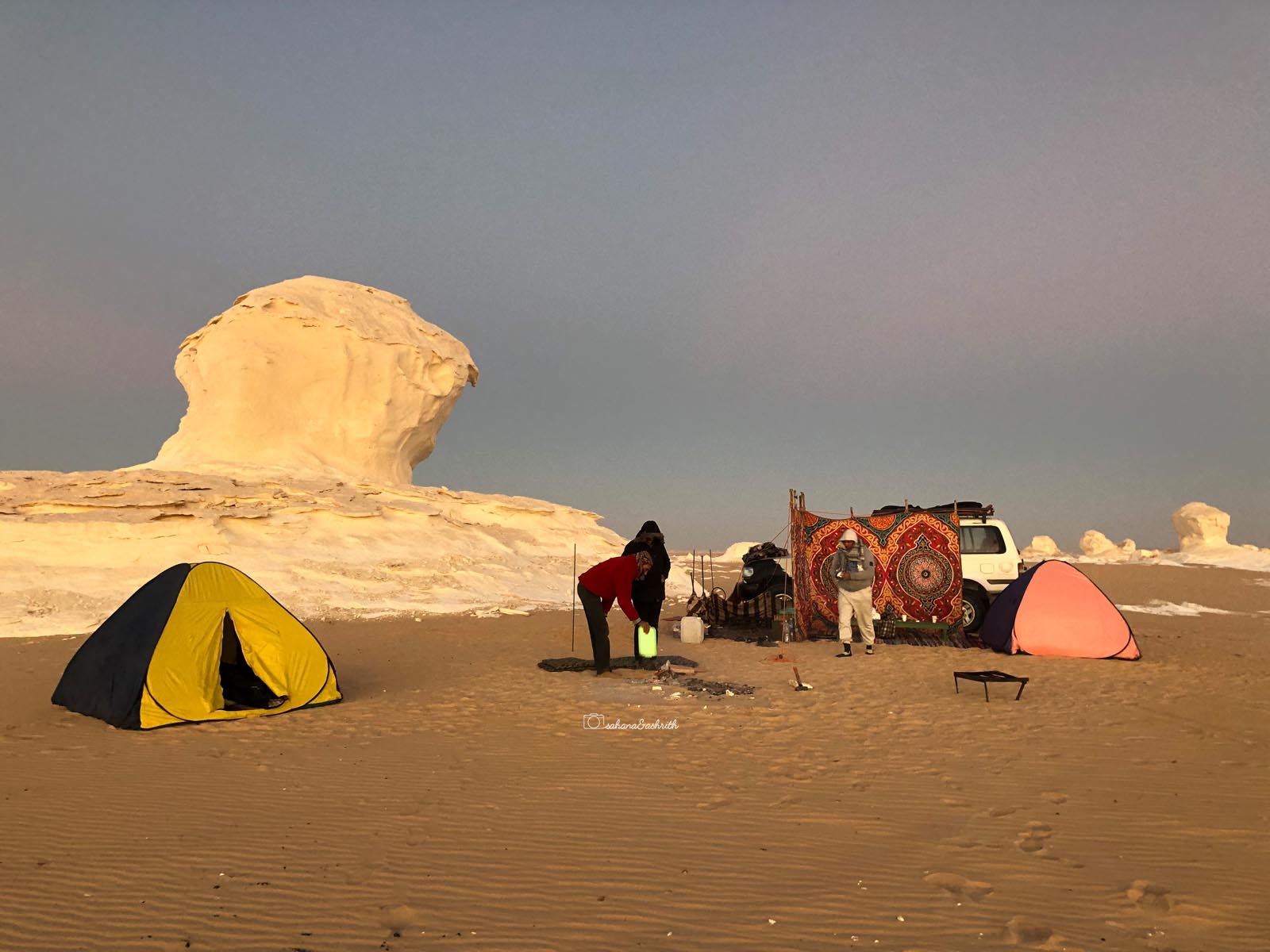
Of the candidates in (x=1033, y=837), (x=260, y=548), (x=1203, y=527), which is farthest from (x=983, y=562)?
(x=1203, y=527)

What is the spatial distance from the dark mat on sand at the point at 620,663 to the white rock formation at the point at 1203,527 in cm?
7415

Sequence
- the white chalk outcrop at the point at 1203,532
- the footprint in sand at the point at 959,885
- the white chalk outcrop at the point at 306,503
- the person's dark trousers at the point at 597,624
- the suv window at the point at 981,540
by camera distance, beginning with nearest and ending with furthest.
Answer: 1. the footprint in sand at the point at 959,885
2. the person's dark trousers at the point at 597,624
3. the suv window at the point at 981,540
4. the white chalk outcrop at the point at 306,503
5. the white chalk outcrop at the point at 1203,532

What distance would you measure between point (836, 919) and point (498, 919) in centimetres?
168

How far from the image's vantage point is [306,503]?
26359mm

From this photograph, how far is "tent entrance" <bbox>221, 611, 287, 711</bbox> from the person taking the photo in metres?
9.53

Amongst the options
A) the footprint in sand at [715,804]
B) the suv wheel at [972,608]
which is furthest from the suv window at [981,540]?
the footprint in sand at [715,804]

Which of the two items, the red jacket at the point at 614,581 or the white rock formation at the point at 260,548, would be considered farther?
the white rock formation at the point at 260,548

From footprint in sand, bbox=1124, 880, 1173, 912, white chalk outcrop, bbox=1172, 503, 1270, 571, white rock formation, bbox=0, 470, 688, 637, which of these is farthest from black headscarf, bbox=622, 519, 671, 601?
white chalk outcrop, bbox=1172, 503, 1270, 571

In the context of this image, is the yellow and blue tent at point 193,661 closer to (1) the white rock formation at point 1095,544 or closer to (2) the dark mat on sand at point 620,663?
(2) the dark mat on sand at point 620,663

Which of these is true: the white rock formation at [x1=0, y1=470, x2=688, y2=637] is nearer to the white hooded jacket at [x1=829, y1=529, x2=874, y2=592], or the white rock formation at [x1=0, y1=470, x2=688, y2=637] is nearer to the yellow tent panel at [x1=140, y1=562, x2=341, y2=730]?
the yellow tent panel at [x1=140, y1=562, x2=341, y2=730]

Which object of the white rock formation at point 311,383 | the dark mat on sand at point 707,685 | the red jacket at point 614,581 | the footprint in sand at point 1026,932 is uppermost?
the white rock formation at point 311,383

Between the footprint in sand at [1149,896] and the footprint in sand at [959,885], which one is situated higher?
the footprint in sand at [959,885]

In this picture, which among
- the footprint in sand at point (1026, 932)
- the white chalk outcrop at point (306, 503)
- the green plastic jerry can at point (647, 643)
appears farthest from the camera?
the white chalk outcrop at point (306, 503)

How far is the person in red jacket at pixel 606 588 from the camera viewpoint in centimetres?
1111
